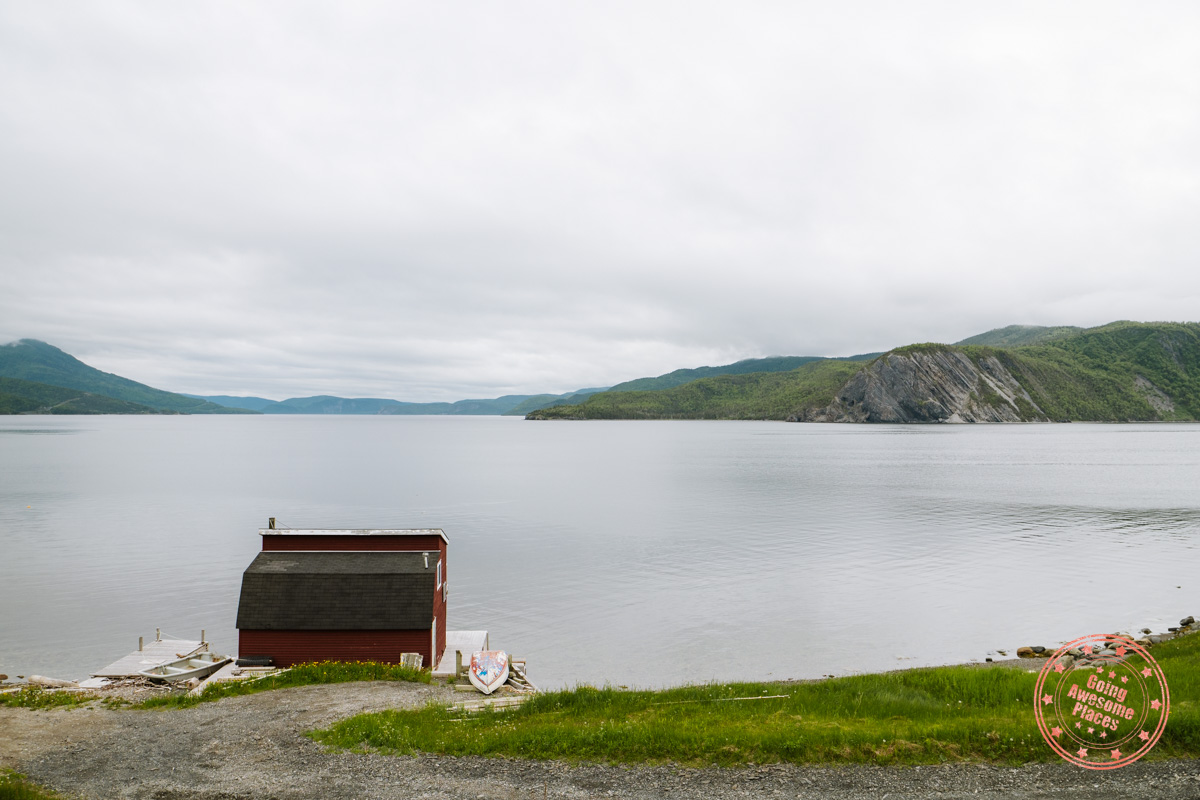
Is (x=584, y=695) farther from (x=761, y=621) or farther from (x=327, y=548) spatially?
(x=761, y=621)

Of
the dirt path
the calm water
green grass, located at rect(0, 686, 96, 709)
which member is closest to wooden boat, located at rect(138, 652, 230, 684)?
the calm water

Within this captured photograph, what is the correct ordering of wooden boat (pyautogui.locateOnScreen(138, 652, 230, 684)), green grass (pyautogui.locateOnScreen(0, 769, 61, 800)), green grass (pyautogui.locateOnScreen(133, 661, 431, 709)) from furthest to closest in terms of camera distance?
wooden boat (pyautogui.locateOnScreen(138, 652, 230, 684)) < green grass (pyautogui.locateOnScreen(133, 661, 431, 709)) < green grass (pyautogui.locateOnScreen(0, 769, 61, 800))

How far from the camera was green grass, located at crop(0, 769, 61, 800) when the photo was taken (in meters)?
11.6

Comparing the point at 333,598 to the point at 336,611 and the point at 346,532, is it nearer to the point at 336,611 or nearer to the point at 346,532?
the point at 336,611

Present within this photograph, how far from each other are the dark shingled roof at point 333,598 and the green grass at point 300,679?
2.90m

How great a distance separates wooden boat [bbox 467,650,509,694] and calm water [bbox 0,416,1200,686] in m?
3.63

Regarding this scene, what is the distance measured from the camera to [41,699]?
18.6 meters

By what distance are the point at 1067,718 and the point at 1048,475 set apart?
100m

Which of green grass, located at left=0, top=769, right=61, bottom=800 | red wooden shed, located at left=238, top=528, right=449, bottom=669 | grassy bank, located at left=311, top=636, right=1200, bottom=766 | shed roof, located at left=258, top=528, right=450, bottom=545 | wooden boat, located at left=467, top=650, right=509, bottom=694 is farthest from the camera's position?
shed roof, located at left=258, top=528, right=450, bottom=545

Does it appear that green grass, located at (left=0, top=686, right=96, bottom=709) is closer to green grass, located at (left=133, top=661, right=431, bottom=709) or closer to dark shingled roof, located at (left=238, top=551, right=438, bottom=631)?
green grass, located at (left=133, top=661, right=431, bottom=709)

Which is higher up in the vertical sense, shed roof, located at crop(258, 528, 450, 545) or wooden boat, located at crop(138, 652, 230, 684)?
shed roof, located at crop(258, 528, 450, 545)

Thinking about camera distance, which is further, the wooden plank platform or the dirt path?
the wooden plank platform

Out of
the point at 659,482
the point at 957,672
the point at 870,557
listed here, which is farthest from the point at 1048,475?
the point at 957,672

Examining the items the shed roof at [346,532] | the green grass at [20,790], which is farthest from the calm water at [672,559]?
the green grass at [20,790]
